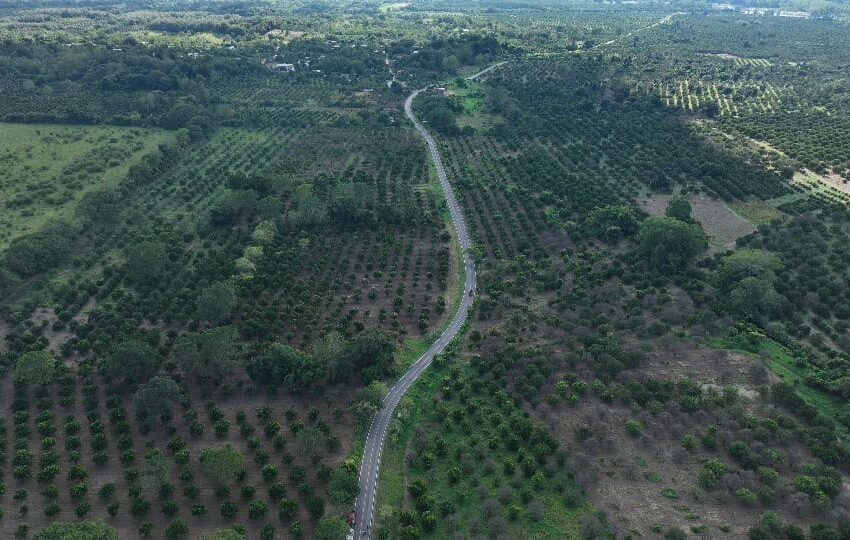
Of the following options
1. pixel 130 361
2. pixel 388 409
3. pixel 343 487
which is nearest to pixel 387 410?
pixel 388 409

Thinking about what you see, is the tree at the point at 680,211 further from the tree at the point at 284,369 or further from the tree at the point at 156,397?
the tree at the point at 156,397

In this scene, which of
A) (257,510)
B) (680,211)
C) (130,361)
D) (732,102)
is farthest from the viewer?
(732,102)

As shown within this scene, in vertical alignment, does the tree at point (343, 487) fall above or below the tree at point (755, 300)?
below

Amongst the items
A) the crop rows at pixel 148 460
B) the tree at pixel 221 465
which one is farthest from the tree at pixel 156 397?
the tree at pixel 221 465

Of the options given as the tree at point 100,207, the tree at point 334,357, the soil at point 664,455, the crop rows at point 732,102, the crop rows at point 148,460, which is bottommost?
the crop rows at point 148,460

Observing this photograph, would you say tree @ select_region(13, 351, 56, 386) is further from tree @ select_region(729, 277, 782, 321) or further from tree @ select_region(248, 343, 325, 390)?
tree @ select_region(729, 277, 782, 321)

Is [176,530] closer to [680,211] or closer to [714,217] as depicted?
[680,211]

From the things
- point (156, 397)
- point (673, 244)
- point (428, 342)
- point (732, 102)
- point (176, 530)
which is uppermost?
point (732, 102)
